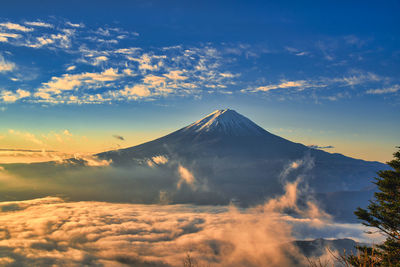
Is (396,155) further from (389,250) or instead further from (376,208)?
(389,250)

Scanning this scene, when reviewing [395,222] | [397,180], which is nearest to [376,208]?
[395,222]

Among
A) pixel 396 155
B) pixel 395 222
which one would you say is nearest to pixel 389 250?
pixel 395 222

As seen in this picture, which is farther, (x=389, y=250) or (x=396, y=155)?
(x=396, y=155)

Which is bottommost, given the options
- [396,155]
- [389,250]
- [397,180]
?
[389,250]

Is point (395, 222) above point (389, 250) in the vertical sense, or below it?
above

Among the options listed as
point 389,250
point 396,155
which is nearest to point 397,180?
point 396,155

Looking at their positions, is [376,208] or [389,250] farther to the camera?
[376,208]

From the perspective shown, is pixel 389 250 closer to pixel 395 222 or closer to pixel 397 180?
pixel 395 222

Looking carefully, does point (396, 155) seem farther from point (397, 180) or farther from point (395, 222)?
point (395, 222)

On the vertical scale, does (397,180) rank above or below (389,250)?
above
